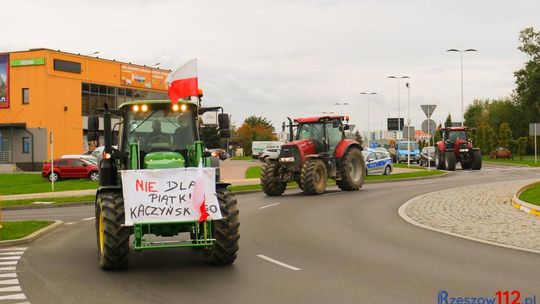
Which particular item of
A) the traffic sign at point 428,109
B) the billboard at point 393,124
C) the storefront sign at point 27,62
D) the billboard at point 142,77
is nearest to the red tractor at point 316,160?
the traffic sign at point 428,109

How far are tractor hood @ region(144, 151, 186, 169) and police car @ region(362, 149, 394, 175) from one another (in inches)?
1097

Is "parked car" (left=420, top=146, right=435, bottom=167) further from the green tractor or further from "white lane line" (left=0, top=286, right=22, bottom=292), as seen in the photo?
"white lane line" (left=0, top=286, right=22, bottom=292)

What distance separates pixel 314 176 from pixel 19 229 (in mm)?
11371

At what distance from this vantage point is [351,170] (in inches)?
1033

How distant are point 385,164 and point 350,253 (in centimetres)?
2790

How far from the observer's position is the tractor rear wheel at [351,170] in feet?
83.4

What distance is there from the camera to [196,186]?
9766mm

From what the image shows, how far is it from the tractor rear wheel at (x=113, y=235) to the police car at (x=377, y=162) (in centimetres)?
2882

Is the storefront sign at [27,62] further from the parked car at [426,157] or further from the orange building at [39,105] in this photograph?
the parked car at [426,157]

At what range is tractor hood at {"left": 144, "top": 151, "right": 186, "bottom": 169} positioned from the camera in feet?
33.8

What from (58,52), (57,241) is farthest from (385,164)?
(58,52)

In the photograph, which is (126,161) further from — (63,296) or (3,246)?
(3,246)

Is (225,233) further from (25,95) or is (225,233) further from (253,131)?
(253,131)

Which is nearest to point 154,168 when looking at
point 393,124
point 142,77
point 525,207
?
point 525,207
